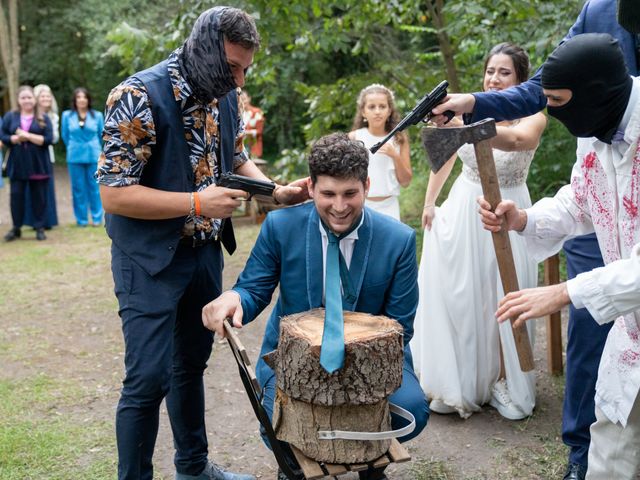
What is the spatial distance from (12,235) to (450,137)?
895 centimetres

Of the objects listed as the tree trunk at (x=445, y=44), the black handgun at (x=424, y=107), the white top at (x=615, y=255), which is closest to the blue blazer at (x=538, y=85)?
the black handgun at (x=424, y=107)

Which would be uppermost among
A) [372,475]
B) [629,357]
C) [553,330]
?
[629,357]

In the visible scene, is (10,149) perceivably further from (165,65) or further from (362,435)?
(362,435)

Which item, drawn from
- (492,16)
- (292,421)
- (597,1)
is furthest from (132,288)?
(492,16)

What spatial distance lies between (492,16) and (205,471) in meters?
4.52

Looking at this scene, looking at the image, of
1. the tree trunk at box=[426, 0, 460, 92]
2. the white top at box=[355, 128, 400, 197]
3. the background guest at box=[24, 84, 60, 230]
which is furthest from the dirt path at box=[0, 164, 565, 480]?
the background guest at box=[24, 84, 60, 230]

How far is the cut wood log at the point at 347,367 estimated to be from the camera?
272cm

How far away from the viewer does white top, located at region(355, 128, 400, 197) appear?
6.22 metres

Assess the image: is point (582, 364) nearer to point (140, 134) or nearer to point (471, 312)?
point (471, 312)

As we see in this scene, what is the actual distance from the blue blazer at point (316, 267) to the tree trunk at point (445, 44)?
5028 mm

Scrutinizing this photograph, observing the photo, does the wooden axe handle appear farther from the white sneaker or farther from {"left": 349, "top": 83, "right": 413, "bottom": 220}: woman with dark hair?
{"left": 349, "top": 83, "right": 413, "bottom": 220}: woman with dark hair

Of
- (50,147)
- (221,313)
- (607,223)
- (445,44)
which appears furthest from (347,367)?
(50,147)

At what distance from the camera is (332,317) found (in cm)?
279

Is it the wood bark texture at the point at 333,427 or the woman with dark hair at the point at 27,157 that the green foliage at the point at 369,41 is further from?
the wood bark texture at the point at 333,427
